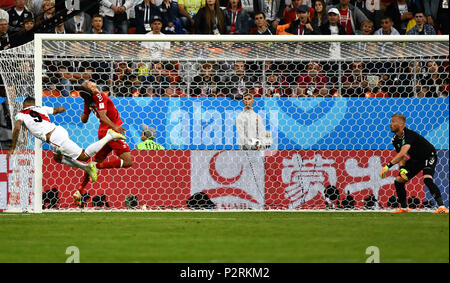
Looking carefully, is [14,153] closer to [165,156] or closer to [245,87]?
[165,156]

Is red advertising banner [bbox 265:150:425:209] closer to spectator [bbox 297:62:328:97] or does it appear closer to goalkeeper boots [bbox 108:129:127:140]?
spectator [bbox 297:62:328:97]

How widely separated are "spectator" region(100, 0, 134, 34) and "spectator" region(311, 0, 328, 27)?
400 cm

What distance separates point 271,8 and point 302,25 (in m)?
1.66

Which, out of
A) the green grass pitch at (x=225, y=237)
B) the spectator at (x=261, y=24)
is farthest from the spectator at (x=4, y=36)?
the spectator at (x=261, y=24)

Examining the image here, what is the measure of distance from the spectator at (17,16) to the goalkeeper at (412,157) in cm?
829

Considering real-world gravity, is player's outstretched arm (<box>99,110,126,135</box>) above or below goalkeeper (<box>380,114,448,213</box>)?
above

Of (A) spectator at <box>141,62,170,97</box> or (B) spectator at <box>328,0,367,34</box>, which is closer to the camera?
(A) spectator at <box>141,62,170,97</box>

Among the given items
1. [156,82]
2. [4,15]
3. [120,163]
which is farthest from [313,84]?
[4,15]

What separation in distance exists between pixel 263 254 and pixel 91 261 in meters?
1.49

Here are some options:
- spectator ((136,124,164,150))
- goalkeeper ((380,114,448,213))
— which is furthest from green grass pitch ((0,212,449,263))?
spectator ((136,124,164,150))

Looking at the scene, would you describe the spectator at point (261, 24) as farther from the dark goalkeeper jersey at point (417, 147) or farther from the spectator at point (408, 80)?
the dark goalkeeper jersey at point (417, 147)

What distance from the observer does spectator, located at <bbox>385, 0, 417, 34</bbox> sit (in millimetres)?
17156

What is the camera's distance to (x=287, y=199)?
45.1ft
